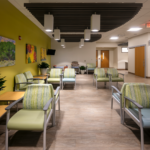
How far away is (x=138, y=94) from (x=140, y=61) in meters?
8.32

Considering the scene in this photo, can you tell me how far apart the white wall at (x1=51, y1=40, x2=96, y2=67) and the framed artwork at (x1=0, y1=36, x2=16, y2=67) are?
7.82 metres

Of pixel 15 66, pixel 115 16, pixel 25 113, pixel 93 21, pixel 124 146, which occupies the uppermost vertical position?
pixel 115 16

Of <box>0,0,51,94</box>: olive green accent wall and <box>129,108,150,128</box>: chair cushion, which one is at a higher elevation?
<box>0,0,51,94</box>: olive green accent wall

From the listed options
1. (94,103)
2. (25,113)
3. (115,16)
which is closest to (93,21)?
(115,16)

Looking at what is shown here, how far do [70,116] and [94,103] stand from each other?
1.22 metres

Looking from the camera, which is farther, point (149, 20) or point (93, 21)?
point (149, 20)

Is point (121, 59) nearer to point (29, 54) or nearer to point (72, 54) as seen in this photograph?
point (72, 54)

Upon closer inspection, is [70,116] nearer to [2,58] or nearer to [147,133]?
[147,133]

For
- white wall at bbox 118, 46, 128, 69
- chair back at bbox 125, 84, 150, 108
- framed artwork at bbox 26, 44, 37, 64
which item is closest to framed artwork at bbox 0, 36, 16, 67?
→ framed artwork at bbox 26, 44, 37, 64

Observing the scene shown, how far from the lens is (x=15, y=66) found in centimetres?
470

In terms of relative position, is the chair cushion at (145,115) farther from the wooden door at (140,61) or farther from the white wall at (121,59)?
the white wall at (121,59)

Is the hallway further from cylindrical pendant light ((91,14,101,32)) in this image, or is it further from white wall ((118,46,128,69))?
white wall ((118,46,128,69))

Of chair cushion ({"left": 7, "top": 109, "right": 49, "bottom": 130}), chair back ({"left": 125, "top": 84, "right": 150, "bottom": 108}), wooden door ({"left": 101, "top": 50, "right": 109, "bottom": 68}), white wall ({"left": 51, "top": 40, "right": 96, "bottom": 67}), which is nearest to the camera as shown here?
chair cushion ({"left": 7, "top": 109, "right": 49, "bottom": 130})

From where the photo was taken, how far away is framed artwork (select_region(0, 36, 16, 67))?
368 centimetres
